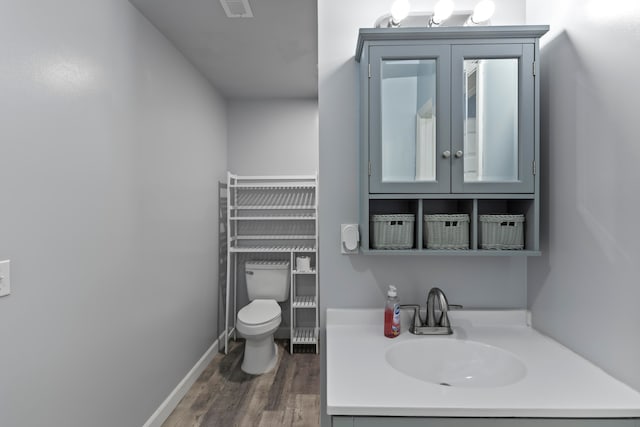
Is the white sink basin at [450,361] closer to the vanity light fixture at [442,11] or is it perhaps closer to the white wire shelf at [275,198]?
the vanity light fixture at [442,11]

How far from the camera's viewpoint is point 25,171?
1.30 m

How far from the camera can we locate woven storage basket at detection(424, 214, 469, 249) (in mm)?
1379

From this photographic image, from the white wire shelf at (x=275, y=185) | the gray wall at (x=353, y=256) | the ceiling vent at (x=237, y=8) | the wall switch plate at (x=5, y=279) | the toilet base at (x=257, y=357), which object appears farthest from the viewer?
the white wire shelf at (x=275, y=185)

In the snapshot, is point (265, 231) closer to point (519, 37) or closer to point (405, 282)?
→ point (405, 282)

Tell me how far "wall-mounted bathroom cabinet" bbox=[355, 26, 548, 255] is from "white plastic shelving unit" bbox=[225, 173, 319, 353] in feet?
7.14

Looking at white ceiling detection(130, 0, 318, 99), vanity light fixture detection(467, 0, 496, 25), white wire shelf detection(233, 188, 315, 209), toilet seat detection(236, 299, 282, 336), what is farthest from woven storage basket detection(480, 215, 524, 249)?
white wire shelf detection(233, 188, 315, 209)

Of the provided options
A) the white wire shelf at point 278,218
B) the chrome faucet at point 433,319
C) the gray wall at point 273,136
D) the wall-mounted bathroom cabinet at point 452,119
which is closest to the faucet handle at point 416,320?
the chrome faucet at point 433,319

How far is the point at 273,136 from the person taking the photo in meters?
3.73

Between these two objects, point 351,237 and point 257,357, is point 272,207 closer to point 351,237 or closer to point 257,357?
point 257,357

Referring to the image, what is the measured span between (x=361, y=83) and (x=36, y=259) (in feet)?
4.57

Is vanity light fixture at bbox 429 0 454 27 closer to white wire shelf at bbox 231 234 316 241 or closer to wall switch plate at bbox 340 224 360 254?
wall switch plate at bbox 340 224 360 254

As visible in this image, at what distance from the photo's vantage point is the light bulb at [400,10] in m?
1.39

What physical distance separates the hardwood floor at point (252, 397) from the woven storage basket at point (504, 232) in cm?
163

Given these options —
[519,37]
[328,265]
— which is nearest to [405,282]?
[328,265]
